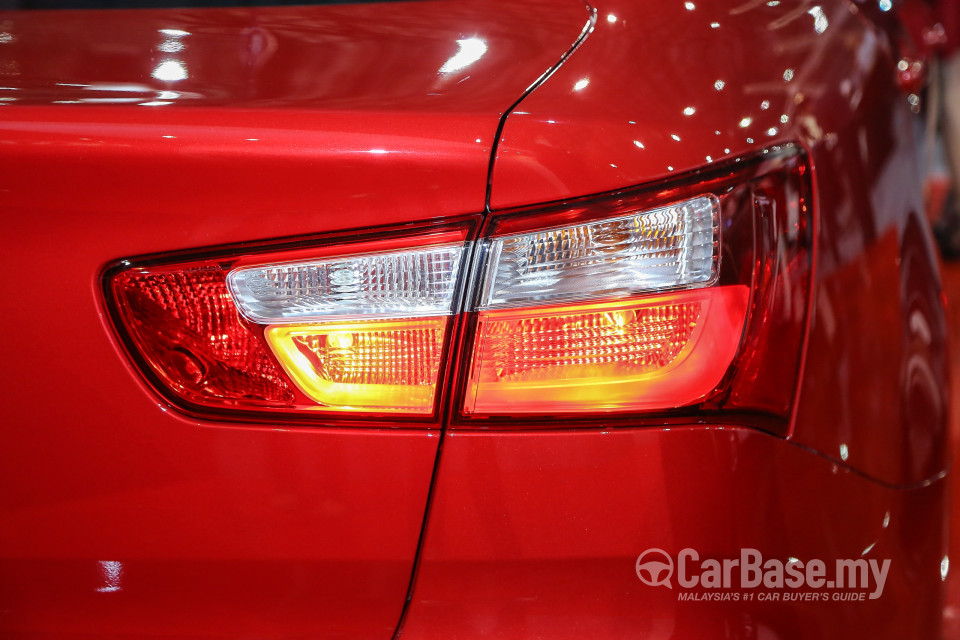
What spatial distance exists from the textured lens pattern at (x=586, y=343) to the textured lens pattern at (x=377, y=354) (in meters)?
0.05

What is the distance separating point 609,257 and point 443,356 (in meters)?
0.18

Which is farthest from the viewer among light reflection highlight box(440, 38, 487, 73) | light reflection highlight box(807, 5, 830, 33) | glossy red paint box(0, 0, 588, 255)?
light reflection highlight box(807, 5, 830, 33)

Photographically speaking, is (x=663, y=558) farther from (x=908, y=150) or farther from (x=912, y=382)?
(x=908, y=150)

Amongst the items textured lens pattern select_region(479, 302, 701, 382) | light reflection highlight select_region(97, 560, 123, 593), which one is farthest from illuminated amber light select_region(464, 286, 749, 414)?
light reflection highlight select_region(97, 560, 123, 593)

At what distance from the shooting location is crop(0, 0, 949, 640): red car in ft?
2.55

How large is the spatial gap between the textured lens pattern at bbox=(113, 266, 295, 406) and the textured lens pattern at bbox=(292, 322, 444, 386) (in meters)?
0.04

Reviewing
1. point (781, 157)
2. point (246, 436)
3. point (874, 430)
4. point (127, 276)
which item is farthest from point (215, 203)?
point (874, 430)

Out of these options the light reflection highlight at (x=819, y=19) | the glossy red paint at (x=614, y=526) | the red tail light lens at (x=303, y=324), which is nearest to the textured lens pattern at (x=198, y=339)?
the red tail light lens at (x=303, y=324)

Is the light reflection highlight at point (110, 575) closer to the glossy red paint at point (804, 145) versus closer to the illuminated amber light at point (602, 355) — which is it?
the illuminated amber light at point (602, 355)

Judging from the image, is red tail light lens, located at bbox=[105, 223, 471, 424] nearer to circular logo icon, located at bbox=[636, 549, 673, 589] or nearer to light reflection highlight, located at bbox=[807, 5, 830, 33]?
circular logo icon, located at bbox=[636, 549, 673, 589]

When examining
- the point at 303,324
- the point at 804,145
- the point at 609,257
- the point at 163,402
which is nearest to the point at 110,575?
the point at 163,402

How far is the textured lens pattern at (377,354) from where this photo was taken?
31.2 inches

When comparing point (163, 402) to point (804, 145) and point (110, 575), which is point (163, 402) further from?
point (804, 145)

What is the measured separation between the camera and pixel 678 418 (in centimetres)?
80
